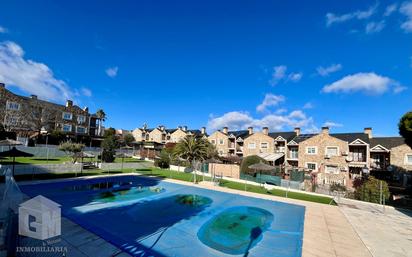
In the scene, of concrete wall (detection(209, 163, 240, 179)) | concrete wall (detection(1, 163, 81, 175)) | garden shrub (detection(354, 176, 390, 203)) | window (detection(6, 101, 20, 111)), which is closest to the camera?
garden shrub (detection(354, 176, 390, 203))

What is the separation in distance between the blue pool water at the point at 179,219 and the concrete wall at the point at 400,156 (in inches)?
1109

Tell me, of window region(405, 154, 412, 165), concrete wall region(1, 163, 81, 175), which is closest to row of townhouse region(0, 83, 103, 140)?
concrete wall region(1, 163, 81, 175)

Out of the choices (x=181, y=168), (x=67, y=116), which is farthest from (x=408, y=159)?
(x=67, y=116)

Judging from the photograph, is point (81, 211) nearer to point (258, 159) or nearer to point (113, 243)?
point (113, 243)

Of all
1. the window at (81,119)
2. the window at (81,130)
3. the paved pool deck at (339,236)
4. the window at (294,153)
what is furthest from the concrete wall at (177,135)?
the paved pool deck at (339,236)

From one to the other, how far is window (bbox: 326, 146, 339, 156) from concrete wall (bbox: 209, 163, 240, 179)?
1661cm

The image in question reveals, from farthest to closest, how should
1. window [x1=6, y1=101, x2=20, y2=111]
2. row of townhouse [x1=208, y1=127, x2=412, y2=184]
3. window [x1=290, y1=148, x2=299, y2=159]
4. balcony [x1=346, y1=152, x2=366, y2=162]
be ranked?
window [x1=6, y1=101, x2=20, y2=111], window [x1=290, y1=148, x2=299, y2=159], balcony [x1=346, y1=152, x2=366, y2=162], row of townhouse [x1=208, y1=127, x2=412, y2=184]

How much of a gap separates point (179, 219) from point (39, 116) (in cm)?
5277

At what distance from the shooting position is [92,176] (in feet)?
80.9

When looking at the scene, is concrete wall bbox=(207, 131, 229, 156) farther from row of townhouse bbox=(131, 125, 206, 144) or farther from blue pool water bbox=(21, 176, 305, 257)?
blue pool water bbox=(21, 176, 305, 257)

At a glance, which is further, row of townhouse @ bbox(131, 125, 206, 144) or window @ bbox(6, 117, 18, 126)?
row of townhouse @ bbox(131, 125, 206, 144)

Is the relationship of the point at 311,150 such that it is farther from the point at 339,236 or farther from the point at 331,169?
the point at 339,236

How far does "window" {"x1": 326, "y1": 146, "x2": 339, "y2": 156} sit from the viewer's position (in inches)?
1380

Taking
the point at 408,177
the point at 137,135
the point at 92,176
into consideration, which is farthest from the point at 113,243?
the point at 137,135
